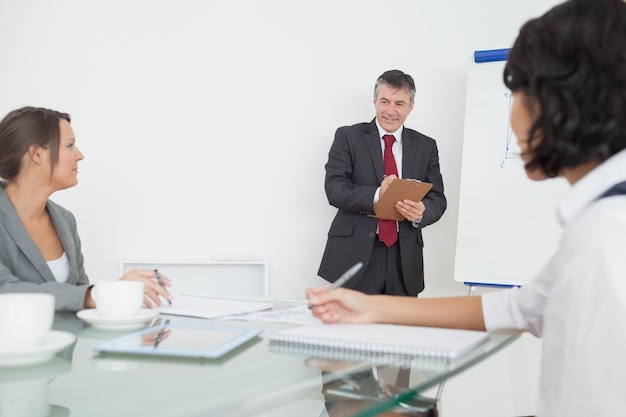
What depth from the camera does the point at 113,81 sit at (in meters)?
3.18

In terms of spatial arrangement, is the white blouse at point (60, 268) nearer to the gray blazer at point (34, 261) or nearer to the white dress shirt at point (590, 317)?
A: the gray blazer at point (34, 261)

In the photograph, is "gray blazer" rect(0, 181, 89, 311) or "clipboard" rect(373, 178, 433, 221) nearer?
"gray blazer" rect(0, 181, 89, 311)

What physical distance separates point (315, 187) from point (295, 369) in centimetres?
258

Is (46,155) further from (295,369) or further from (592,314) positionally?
(592,314)

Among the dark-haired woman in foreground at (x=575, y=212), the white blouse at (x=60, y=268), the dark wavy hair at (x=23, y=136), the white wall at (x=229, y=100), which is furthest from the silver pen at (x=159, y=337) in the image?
the white wall at (x=229, y=100)

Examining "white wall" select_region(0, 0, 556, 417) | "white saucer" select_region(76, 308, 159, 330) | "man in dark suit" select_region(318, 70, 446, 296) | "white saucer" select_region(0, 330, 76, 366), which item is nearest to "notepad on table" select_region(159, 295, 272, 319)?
"white saucer" select_region(76, 308, 159, 330)

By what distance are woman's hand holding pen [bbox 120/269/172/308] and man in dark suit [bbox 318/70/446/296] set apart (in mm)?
1540

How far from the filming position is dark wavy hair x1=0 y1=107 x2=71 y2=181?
1930mm

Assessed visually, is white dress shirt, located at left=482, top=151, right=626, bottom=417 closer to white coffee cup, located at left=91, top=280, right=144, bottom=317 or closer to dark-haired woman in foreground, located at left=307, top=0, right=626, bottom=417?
dark-haired woman in foreground, located at left=307, top=0, right=626, bottom=417

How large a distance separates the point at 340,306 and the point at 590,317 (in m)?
0.49

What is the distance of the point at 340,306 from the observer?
1123 millimetres

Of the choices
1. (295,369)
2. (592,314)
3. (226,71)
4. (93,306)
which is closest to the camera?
(592,314)

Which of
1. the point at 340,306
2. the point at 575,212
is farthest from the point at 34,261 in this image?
the point at 575,212

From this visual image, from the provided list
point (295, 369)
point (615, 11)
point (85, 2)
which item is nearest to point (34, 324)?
point (295, 369)
